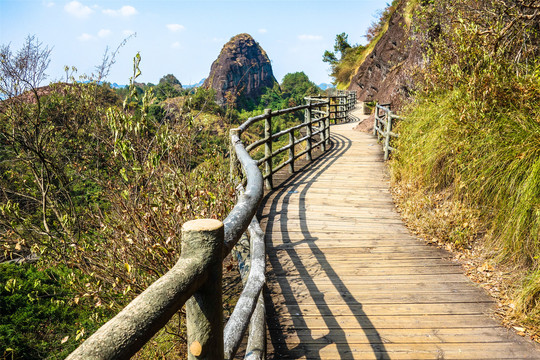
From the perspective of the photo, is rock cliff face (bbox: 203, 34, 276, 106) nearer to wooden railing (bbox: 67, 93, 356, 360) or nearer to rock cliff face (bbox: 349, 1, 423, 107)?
rock cliff face (bbox: 349, 1, 423, 107)

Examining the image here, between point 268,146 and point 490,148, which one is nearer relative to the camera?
point 490,148

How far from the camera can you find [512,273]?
3.64 m

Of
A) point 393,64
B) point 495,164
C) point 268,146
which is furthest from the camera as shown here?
point 393,64

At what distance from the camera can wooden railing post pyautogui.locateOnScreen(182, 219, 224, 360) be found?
111cm

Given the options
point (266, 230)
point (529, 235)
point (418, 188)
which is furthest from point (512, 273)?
point (266, 230)

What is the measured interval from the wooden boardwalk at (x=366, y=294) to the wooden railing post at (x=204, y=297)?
186 cm

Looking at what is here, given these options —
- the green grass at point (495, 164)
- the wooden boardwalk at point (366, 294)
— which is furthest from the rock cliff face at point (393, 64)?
the wooden boardwalk at point (366, 294)

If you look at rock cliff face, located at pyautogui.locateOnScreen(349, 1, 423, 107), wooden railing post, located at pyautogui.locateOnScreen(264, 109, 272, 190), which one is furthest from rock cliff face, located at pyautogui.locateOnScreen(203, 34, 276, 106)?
wooden railing post, located at pyautogui.locateOnScreen(264, 109, 272, 190)

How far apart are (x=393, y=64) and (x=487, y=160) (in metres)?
18.9

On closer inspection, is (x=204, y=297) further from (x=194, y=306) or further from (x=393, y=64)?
(x=393, y=64)

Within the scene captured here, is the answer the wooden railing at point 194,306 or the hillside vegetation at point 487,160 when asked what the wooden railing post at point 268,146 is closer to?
the hillside vegetation at point 487,160

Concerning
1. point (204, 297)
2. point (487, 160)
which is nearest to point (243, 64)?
point (487, 160)

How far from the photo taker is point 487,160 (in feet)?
14.9

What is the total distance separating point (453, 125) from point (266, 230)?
3247 millimetres
